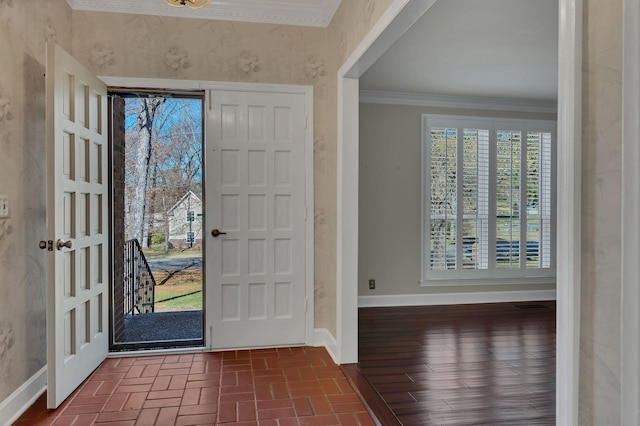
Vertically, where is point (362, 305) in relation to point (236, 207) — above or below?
below

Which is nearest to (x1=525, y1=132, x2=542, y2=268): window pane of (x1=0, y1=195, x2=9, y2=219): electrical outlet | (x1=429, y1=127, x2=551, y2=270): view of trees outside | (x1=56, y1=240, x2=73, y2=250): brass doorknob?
(x1=429, y1=127, x2=551, y2=270): view of trees outside

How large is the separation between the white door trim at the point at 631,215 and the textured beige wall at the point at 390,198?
165 inches

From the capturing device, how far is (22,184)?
2.54 metres

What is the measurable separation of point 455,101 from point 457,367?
10.9 feet

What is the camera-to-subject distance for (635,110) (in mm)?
745

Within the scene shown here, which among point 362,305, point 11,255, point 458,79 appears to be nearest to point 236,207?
point 11,255

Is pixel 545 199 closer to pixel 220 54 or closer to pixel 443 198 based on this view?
pixel 443 198

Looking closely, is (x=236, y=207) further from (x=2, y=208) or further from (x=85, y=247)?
(x=2, y=208)

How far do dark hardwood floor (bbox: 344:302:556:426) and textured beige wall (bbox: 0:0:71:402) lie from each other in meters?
2.09

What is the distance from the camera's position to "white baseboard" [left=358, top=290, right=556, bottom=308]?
5.04 m

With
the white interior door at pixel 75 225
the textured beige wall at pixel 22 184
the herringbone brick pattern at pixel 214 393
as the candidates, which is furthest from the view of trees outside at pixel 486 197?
the textured beige wall at pixel 22 184

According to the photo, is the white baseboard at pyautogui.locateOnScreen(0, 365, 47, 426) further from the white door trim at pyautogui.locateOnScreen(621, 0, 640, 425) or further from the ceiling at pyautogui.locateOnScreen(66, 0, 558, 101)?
the white door trim at pyautogui.locateOnScreen(621, 0, 640, 425)

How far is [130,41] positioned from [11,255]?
1.89 m

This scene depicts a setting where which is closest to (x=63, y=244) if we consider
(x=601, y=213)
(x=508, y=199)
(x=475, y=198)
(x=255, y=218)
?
(x=255, y=218)
